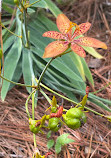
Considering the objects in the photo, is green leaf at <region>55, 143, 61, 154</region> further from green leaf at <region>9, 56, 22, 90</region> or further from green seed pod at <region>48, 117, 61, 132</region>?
green leaf at <region>9, 56, 22, 90</region>

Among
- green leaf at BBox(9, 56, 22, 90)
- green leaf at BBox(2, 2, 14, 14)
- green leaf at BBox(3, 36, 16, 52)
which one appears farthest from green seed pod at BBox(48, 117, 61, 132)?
green leaf at BBox(2, 2, 14, 14)

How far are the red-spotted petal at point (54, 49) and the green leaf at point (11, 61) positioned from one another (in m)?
0.50

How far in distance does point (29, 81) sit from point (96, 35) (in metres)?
0.65

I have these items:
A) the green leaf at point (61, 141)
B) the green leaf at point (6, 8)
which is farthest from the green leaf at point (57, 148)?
the green leaf at point (6, 8)

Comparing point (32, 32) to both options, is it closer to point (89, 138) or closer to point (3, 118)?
point (3, 118)

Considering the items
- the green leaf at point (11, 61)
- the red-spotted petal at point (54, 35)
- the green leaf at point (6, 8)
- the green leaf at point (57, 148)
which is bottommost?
the green leaf at point (57, 148)

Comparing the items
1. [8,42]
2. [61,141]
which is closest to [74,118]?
[61,141]

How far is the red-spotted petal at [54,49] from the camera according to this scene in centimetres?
53

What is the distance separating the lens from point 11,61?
Answer: 1085mm

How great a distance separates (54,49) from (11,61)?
59cm

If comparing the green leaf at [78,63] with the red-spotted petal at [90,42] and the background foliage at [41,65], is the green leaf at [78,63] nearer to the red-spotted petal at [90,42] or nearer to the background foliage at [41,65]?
the background foliage at [41,65]

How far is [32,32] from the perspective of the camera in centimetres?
122

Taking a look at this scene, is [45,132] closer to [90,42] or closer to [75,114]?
[75,114]

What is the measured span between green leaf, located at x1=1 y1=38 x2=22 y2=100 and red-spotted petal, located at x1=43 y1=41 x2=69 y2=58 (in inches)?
19.8
